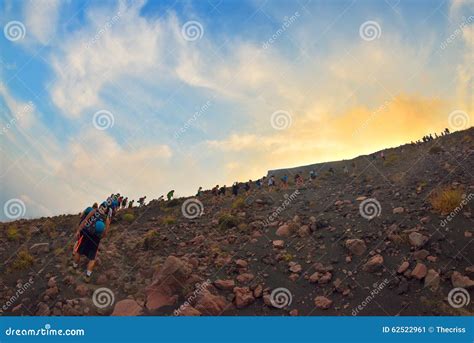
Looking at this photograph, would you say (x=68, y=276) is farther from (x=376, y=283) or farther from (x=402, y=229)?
(x=402, y=229)

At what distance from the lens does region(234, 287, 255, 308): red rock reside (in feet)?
28.6

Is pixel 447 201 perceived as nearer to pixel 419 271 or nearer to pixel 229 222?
pixel 419 271

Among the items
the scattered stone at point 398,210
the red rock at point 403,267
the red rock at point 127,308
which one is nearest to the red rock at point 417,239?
the red rock at point 403,267

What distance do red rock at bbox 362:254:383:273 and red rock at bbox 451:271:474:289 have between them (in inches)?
70.4

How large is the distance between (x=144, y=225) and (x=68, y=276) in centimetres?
612

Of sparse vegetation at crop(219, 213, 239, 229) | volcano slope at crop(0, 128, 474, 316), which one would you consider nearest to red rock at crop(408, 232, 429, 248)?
volcano slope at crop(0, 128, 474, 316)

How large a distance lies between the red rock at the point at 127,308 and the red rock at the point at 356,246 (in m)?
6.79

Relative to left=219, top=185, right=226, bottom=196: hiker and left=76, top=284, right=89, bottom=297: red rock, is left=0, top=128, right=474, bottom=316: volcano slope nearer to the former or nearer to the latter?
left=76, top=284, right=89, bottom=297: red rock

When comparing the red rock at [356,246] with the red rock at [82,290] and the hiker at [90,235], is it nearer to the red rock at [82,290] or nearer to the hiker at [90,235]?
the hiker at [90,235]

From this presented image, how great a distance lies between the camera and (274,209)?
1609 cm

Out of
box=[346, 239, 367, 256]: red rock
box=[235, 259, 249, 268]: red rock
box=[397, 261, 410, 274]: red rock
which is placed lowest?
box=[397, 261, 410, 274]: red rock

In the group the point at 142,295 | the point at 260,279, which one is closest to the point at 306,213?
the point at 260,279

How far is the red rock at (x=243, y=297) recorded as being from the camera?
871 centimetres

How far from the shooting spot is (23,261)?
38.8ft
